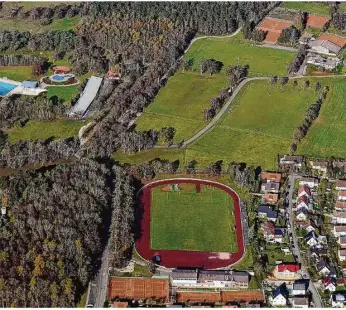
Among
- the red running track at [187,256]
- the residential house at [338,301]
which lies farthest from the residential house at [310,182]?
the residential house at [338,301]

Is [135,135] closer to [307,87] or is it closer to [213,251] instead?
[213,251]

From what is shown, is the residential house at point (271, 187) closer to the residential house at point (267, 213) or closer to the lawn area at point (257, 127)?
the residential house at point (267, 213)

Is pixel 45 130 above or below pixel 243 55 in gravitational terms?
below

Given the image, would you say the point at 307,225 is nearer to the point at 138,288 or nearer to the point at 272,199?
the point at 272,199

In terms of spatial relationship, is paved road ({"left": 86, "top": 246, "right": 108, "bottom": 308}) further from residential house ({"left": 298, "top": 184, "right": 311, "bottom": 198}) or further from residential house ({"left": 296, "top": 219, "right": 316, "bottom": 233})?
residential house ({"left": 298, "top": 184, "right": 311, "bottom": 198})

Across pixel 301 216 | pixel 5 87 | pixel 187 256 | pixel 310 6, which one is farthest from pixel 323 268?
pixel 310 6

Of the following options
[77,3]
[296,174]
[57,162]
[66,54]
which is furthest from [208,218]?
[77,3]
